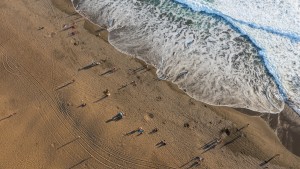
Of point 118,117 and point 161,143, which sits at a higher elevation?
point 118,117

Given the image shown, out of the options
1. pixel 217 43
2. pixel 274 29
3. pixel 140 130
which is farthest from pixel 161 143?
pixel 274 29

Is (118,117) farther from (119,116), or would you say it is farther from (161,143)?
(161,143)

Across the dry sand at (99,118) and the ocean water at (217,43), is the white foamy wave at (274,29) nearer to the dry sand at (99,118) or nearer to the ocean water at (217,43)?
the ocean water at (217,43)

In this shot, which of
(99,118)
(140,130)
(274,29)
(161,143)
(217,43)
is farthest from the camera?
(274,29)

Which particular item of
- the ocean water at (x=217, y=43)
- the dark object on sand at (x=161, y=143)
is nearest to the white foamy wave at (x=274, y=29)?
the ocean water at (x=217, y=43)

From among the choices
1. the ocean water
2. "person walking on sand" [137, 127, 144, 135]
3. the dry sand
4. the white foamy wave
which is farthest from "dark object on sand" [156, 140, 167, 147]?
the white foamy wave

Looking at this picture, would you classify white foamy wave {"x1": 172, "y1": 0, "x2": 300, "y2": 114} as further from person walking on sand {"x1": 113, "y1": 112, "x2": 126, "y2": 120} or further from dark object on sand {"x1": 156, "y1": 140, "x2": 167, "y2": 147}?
person walking on sand {"x1": 113, "y1": 112, "x2": 126, "y2": 120}

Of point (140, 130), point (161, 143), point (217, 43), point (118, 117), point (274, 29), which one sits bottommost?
point (161, 143)
